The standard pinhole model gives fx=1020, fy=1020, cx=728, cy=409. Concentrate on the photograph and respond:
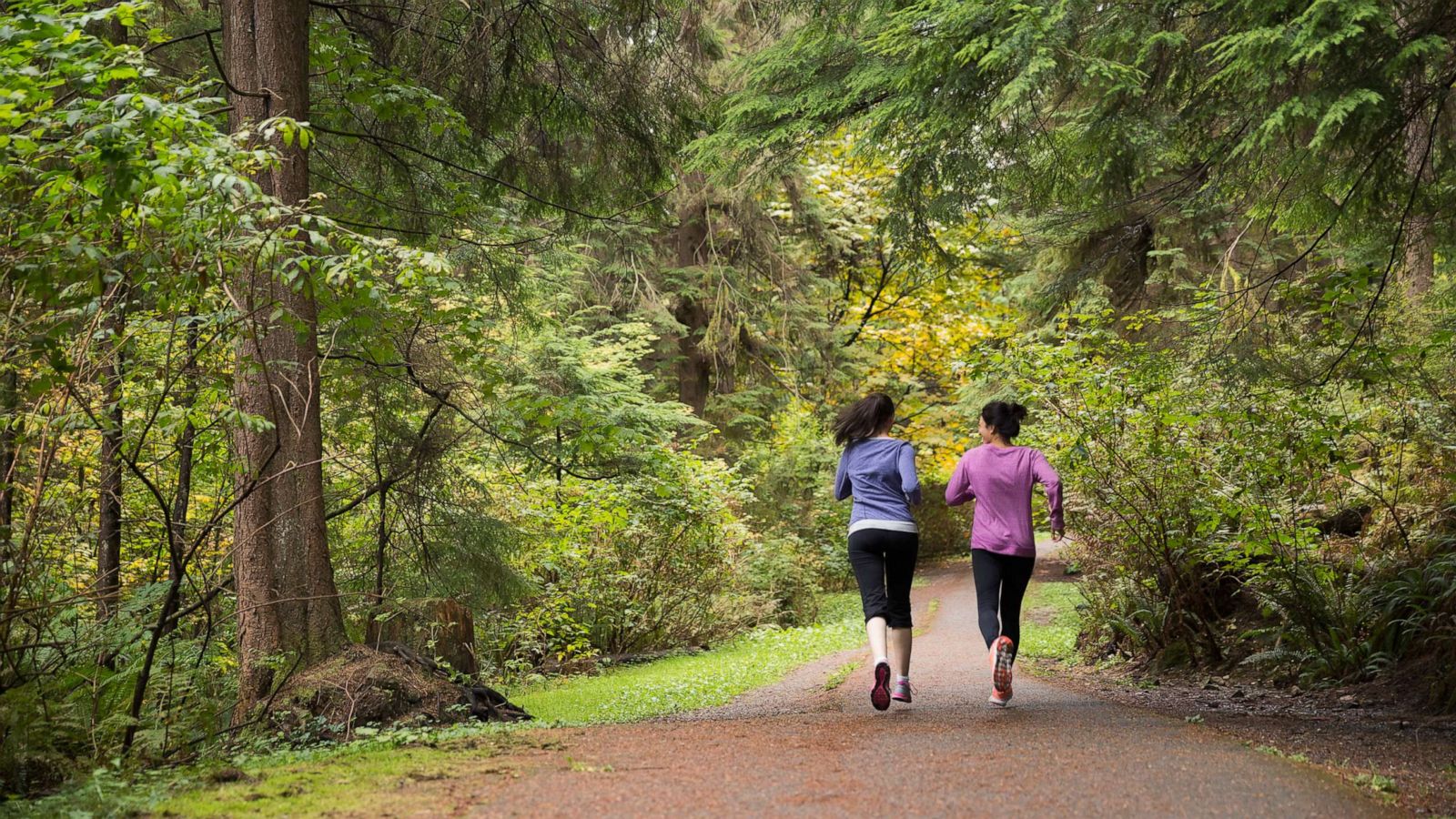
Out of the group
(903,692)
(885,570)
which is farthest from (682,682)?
(885,570)

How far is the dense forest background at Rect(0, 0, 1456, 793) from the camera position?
4867mm

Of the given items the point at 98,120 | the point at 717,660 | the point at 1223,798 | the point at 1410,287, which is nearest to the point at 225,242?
the point at 98,120

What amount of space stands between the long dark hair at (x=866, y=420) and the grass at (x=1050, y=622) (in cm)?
340

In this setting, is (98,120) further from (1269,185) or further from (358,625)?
(1269,185)

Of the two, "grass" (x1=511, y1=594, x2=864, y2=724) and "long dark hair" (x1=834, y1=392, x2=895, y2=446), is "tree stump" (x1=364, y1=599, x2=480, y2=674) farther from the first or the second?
"long dark hair" (x1=834, y1=392, x2=895, y2=446)

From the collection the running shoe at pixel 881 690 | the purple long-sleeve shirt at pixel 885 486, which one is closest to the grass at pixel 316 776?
the running shoe at pixel 881 690

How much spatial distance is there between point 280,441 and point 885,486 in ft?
12.6

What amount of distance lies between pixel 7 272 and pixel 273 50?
300 cm

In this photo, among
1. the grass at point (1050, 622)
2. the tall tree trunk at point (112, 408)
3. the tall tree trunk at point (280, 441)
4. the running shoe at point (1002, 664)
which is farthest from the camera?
the grass at point (1050, 622)

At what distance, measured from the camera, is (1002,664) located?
6734mm

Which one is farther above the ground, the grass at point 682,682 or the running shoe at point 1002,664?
the running shoe at point 1002,664

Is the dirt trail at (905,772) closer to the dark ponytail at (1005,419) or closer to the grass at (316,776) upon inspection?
the grass at (316,776)

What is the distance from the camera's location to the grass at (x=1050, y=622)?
11.7 m

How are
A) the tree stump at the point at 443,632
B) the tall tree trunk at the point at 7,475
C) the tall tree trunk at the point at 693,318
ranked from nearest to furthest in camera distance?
the tall tree trunk at the point at 7,475, the tree stump at the point at 443,632, the tall tree trunk at the point at 693,318
